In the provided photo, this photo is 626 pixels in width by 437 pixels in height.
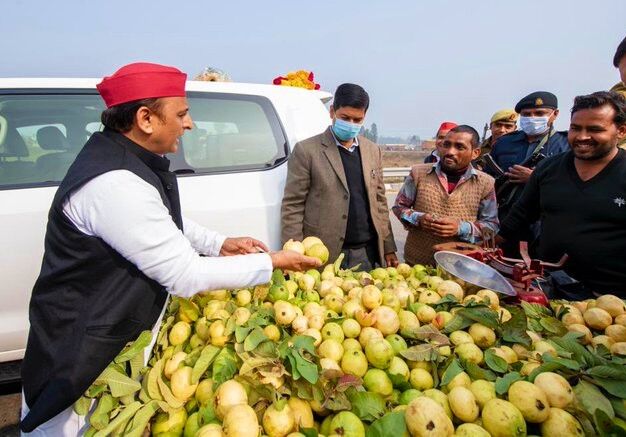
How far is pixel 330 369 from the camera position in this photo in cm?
134

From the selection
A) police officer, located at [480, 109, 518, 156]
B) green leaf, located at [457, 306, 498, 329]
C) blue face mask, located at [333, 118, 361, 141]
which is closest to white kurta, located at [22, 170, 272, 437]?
green leaf, located at [457, 306, 498, 329]

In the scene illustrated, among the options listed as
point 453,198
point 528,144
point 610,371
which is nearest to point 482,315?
point 610,371

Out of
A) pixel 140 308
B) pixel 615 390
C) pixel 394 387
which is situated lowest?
pixel 394 387

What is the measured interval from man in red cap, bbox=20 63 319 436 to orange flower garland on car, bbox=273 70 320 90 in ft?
8.29

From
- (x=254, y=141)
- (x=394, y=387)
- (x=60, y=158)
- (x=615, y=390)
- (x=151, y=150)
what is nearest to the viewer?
(x=615, y=390)

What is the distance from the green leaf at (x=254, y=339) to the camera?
142 cm

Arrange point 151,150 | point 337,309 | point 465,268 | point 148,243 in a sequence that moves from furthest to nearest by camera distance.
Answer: point 465,268, point 337,309, point 151,150, point 148,243

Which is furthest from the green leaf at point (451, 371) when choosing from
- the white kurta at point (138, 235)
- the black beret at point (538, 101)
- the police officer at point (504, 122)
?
the police officer at point (504, 122)

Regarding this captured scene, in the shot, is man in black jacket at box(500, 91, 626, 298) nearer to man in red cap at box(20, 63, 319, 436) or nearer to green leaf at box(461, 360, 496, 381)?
green leaf at box(461, 360, 496, 381)

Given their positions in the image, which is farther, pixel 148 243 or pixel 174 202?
pixel 174 202

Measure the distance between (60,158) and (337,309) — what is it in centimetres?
227

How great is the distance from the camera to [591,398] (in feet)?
4.05

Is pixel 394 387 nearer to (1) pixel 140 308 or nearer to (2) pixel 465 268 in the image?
(2) pixel 465 268

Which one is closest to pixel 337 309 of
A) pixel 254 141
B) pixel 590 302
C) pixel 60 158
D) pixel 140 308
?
pixel 140 308
